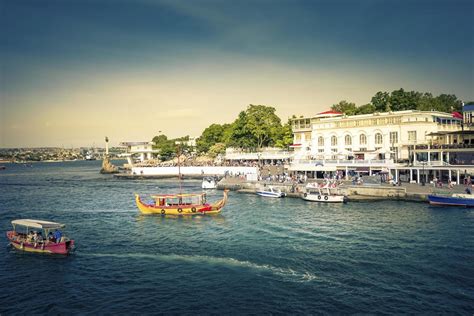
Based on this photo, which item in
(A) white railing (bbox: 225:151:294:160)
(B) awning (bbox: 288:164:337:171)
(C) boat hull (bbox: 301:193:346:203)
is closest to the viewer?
(C) boat hull (bbox: 301:193:346:203)

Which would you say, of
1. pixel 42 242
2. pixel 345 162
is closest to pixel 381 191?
pixel 345 162

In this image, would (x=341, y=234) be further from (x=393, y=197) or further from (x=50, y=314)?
(x=50, y=314)

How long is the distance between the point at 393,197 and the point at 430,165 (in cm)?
1003

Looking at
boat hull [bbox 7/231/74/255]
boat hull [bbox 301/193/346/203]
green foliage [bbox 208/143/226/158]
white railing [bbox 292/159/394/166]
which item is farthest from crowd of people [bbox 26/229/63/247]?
green foliage [bbox 208/143/226/158]

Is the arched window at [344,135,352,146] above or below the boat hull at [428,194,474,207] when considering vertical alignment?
above

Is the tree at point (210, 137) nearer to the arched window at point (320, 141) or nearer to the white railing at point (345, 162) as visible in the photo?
the arched window at point (320, 141)

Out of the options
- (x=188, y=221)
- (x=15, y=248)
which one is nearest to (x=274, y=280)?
(x=188, y=221)

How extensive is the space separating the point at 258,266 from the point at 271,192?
32690mm

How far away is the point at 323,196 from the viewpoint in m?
53.1

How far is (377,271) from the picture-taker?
85.1 ft

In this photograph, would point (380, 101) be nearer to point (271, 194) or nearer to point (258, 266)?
point (271, 194)

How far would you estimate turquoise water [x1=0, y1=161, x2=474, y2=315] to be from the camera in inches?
864

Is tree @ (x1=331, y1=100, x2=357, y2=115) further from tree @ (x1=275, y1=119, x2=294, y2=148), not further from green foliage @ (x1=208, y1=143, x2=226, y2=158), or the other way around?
green foliage @ (x1=208, y1=143, x2=226, y2=158)

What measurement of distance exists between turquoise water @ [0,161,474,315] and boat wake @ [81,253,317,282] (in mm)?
84
